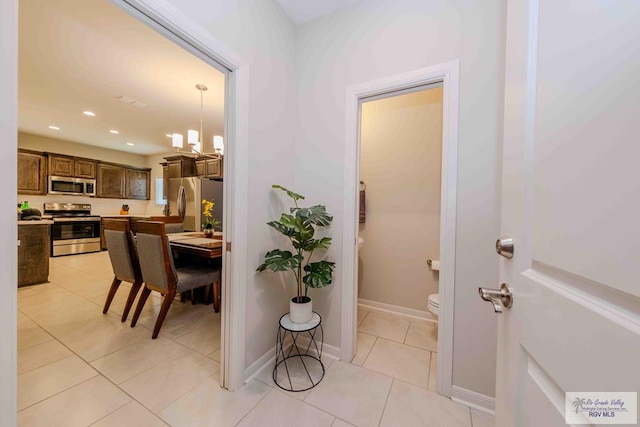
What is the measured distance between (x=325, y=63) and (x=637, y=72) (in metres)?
1.85

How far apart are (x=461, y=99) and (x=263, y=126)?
1.29m

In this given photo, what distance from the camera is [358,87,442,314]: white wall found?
2438mm

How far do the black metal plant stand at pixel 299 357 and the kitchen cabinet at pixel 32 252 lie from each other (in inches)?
151

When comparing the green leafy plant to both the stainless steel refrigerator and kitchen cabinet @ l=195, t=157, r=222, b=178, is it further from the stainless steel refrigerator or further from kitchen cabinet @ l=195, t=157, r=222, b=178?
kitchen cabinet @ l=195, t=157, r=222, b=178

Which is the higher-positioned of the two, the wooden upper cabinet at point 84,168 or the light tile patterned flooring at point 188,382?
the wooden upper cabinet at point 84,168

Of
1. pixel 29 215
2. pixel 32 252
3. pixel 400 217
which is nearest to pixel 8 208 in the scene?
pixel 400 217

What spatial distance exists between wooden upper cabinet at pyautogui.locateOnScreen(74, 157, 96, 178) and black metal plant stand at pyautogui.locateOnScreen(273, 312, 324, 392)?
21.0ft

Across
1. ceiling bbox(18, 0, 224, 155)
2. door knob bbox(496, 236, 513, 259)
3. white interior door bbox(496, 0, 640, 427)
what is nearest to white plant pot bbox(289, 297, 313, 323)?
white interior door bbox(496, 0, 640, 427)

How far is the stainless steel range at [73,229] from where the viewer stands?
4.89 metres

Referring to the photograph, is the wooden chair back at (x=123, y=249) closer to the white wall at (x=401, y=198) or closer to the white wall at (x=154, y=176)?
the white wall at (x=401, y=198)

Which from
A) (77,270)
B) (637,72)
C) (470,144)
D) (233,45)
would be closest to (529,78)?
(637,72)

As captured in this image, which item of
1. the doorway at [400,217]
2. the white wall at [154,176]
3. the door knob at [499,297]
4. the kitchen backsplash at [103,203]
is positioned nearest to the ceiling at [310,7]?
the doorway at [400,217]

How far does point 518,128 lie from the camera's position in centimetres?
68

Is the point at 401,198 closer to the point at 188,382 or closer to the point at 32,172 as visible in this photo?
the point at 188,382
